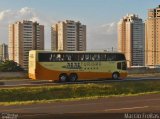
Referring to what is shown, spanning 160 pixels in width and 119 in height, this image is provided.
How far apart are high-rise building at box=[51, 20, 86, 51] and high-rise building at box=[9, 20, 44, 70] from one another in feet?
14.8

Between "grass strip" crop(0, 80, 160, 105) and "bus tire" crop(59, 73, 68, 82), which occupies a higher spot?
"bus tire" crop(59, 73, 68, 82)

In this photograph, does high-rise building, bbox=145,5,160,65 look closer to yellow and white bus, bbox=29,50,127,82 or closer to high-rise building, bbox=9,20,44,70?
high-rise building, bbox=9,20,44,70

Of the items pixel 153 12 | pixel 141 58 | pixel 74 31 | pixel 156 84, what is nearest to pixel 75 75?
pixel 156 84

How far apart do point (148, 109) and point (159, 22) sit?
66056mm

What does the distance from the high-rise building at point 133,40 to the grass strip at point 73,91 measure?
1660 inches

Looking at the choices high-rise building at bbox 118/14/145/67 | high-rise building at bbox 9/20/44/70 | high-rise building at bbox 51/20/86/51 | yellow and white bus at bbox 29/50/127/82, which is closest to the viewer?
yellow and white bus at bbox 29/50/127/82

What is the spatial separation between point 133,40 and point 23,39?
23.6 meters

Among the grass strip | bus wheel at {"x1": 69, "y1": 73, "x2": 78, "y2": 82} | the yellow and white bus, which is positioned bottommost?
the grass strip

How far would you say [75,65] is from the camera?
40.1 meters

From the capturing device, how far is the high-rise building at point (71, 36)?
256 feet

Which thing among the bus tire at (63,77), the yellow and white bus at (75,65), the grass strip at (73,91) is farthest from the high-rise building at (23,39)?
the grass strip at (73,91)

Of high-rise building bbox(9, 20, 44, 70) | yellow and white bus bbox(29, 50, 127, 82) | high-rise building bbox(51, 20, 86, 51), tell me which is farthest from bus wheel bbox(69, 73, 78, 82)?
high-rise building bbox(51, 20, 86, 51)

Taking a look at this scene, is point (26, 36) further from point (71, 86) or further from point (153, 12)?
point (71, 86)

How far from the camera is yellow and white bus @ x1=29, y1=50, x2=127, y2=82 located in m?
38.2
